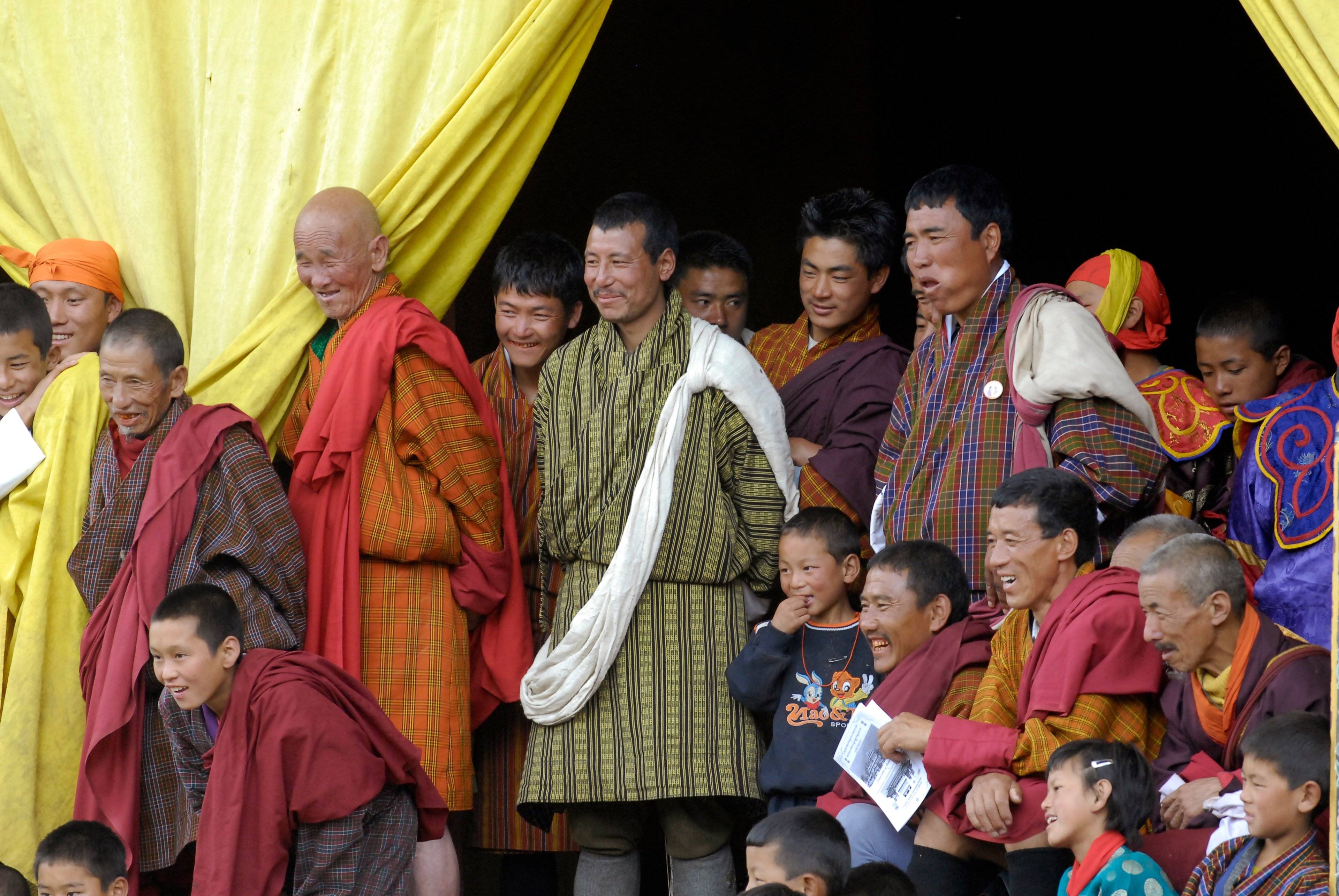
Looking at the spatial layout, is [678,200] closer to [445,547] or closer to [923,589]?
[445,547]

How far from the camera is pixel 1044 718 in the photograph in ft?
11.2

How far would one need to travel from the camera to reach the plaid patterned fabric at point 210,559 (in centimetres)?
421

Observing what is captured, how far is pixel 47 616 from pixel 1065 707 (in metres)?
2.71

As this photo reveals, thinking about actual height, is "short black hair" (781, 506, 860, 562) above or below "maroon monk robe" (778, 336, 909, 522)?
below

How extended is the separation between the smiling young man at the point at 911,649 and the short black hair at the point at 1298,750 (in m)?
0.87

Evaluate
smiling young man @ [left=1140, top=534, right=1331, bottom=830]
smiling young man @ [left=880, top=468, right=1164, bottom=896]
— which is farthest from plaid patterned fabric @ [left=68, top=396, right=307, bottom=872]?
smiling young man @ [left=1140, top=534, right=1331, bottom=830]

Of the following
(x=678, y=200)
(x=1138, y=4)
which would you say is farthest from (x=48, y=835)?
(x=1138, y=4)

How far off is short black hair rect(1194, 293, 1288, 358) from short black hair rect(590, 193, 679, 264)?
160cm

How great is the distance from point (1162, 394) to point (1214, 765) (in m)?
1.79

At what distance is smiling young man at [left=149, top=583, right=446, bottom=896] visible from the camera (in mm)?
3693

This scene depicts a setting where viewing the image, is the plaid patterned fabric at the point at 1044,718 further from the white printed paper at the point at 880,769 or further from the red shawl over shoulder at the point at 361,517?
the red shawl over shoulder at the point at 361,517

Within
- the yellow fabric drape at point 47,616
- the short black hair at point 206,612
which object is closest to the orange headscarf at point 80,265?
the yellow fabric drape at point 47,616

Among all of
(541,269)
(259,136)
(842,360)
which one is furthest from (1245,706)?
(259,136)

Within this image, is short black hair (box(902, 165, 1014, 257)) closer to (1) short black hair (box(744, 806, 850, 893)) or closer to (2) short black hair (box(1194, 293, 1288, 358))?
(2) short black hair (box(1194, 293, 1288, 358))
